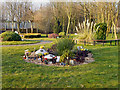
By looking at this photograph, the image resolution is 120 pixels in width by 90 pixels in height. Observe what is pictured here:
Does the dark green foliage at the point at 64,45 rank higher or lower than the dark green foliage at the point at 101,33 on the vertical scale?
lower

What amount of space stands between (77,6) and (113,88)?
1075 inches

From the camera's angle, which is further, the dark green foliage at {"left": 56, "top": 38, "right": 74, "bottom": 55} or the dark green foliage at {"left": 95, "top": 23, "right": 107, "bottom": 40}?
the dark green foliage at {"left": 95, "top": 23, "right": 107, "bottom": 40}

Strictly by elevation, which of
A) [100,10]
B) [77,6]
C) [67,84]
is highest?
[77,6]

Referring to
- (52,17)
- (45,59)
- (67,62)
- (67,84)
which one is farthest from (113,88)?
(52,17)

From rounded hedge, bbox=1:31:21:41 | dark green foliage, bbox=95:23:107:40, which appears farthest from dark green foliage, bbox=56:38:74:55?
rounded hedge, bbox=1:31:21:41

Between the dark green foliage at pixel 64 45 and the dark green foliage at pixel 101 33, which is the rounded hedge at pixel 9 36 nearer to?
the dark green foliage at pixel 101 33

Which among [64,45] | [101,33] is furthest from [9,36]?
[64,45]

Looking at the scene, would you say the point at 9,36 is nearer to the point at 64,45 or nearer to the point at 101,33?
the point at 101,33

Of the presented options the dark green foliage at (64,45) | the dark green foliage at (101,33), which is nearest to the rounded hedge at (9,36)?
the dark green foliage at (101,33)

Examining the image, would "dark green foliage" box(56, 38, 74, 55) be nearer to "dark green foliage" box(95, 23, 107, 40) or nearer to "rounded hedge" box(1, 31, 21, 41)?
"dark green foliage" box(95, 23, 107, 40)

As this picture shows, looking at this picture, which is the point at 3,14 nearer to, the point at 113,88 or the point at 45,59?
the point at 45,59

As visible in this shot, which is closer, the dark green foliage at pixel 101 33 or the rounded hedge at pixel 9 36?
the dark green foliage at pixel 101 33

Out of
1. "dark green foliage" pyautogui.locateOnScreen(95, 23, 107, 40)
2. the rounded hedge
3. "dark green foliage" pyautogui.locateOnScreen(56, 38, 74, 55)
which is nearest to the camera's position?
"dark green foliage" pyautogui.locateOnScreen(56, 38, 74, 55)

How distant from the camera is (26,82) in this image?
3.69 metres
